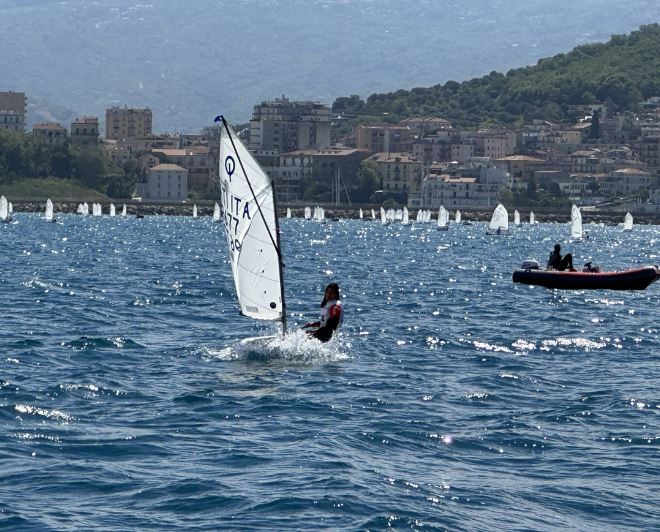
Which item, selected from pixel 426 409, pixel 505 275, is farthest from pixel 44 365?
pixel 505 275

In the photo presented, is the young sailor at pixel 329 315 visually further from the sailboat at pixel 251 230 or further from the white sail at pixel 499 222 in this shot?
the white sail at pixel 499 222

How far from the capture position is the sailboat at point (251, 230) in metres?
29.0

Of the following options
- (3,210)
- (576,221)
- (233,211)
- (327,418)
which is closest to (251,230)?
(233,211)

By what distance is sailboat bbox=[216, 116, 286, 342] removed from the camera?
29.0 metres

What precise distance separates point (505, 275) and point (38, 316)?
30907 mm

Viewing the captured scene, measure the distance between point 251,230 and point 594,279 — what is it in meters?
22.2

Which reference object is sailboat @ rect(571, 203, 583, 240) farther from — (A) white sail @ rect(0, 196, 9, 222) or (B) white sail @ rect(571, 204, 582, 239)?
(A) white sail @ rect(0, 196, 9, 222)

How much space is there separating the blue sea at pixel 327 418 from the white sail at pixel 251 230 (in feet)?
3.18

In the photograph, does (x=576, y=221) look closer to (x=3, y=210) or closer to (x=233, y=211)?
(x=3, y=210)

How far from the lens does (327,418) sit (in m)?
22.7

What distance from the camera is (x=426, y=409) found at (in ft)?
77.6

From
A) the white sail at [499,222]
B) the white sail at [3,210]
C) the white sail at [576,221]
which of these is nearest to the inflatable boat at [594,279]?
the white sail at [576,221]

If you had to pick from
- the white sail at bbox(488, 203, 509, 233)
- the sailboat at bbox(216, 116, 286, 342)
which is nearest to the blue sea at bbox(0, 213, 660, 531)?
the sailboat at bbox(216, 116, 286, 342)

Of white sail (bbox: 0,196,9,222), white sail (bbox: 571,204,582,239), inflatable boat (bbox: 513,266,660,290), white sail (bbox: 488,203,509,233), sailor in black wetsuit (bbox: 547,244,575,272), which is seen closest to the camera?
inflatable boat (bbox: 513,266,660,290)
